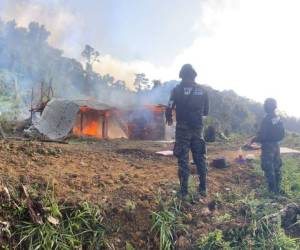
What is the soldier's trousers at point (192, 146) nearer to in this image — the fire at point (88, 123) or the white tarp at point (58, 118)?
the white tarp at point (58, 118)

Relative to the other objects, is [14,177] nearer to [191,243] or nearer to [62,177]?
[62,177]

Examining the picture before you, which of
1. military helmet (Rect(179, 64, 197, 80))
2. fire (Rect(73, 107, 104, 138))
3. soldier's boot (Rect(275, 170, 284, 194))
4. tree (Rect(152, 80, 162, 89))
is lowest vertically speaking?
soldier's boot (Rect(275, 170, 284, 194))

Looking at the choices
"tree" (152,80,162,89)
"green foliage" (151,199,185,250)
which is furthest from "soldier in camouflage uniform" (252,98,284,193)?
"tree" (152,80,162,89)

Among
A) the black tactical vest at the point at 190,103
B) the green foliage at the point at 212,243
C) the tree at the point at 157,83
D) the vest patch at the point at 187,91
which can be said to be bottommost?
the green foliage at the point at 212,243

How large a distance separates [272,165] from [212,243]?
9.45 ft

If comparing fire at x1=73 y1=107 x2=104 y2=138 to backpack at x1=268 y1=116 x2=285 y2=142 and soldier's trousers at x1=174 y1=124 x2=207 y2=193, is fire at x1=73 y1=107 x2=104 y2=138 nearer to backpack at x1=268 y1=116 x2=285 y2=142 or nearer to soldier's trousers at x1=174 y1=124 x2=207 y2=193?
backpack at x1=268 y1=116 x2=285 y2=142

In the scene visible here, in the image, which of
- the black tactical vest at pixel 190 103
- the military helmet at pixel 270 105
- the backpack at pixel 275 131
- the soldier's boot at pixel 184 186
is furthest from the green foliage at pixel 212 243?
the military helmet at pixel 270 105

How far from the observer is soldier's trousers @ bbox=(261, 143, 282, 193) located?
7820 mm

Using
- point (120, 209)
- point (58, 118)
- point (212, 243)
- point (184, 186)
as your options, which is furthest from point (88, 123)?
point (212, 243)

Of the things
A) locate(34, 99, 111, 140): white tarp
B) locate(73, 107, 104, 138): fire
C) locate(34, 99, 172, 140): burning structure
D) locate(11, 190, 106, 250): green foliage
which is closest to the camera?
locate(11, 190, 106, 250): green foliage

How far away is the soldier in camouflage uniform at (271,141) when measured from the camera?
789 cm

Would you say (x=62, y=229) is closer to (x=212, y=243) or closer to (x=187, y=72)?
(x=212, y=243)

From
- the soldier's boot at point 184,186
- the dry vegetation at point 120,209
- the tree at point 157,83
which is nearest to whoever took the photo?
the dry vegetation at point 120,209

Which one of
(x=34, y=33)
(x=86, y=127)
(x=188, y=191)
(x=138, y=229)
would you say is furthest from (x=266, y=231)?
(x=34, y=33)
